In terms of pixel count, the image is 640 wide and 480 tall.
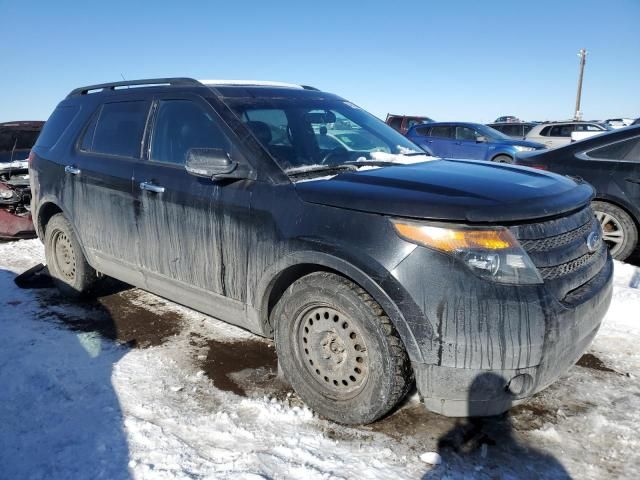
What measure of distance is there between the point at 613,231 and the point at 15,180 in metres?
8.18

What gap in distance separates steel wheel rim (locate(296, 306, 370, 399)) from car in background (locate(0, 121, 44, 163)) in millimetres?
7581

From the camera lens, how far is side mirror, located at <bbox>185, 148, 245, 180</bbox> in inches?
112

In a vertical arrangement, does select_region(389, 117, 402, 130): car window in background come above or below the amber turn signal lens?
above

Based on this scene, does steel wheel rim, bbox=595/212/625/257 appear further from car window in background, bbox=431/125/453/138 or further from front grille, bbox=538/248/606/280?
car window in background, bbox=431/125/453/138

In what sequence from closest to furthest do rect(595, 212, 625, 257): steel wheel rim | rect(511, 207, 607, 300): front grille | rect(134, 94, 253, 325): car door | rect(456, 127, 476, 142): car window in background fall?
1. rect(511, 207, 607, 300): front grille
2. rect(134, 94, 253, 325): car door
3. rect(595, 212, 625, 257): steel wheel rim
4. rect(456, 127, 476, 142): car window in background

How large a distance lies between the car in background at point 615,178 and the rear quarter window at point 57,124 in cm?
519

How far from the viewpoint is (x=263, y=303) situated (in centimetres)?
293

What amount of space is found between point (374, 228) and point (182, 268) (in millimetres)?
1572

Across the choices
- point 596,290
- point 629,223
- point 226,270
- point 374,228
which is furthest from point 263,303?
point 629,223

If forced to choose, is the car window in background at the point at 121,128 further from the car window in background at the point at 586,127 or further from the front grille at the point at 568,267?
the car window in background at the point at 586,127

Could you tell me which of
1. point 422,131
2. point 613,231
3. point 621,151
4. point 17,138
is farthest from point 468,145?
point 17,138

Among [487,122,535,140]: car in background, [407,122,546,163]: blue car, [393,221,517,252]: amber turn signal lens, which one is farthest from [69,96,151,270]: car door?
[487,122,535,140]: car in background

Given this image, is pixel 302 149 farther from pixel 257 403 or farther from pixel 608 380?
pixel 608 380

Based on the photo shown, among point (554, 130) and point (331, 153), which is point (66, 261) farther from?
point (554, 130)
